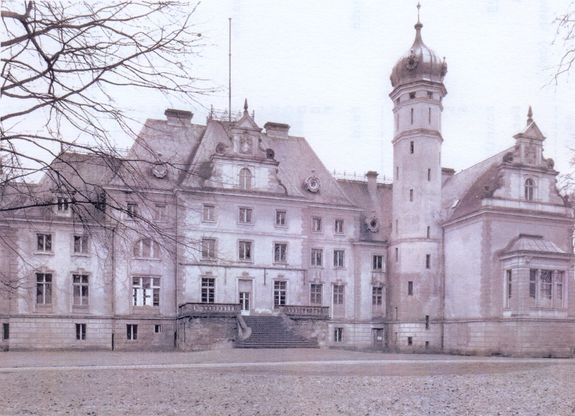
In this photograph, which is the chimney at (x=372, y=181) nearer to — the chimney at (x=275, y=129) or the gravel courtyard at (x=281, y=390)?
the chimney at (x=275, y=129)

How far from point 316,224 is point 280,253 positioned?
3.64m

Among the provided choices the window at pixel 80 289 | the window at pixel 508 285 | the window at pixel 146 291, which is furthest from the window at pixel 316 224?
the window at pixel 80 289

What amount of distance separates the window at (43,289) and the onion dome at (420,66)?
2493 centimetres

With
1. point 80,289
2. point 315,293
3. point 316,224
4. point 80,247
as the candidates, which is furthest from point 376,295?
point 80,247

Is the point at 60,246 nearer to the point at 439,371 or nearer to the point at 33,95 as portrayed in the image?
the point at 439,371

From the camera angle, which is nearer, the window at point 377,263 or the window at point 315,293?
the window at point 315,293

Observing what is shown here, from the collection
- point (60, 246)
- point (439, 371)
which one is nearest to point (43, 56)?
point (439, 371)

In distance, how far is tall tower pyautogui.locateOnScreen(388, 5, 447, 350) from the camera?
40312 mm

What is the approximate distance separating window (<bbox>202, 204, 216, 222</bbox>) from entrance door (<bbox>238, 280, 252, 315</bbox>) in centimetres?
427

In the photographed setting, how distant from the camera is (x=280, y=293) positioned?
133 ft

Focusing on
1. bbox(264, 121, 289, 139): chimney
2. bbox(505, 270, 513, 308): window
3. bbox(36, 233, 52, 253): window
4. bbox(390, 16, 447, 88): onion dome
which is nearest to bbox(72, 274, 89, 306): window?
bbox(36, 233, 52, 253): window

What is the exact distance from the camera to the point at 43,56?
6750mm

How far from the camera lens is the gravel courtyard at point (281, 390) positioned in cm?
1178

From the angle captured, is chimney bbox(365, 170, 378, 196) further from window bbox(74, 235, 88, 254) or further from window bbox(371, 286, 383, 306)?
window bbox(74, 235, 88, 254)
